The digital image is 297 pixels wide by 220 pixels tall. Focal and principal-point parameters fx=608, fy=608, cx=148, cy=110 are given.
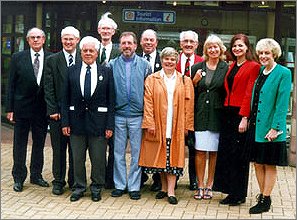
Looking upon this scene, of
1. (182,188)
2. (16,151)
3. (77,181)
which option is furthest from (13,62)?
(182,188)

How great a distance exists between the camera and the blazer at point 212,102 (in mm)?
6942

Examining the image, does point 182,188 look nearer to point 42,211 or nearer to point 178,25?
point 42,211

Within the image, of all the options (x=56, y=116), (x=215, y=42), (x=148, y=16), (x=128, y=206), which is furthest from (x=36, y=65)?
(x=148, y=16)

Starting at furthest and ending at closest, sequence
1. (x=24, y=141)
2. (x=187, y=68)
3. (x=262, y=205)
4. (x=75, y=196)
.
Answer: (x=24, y=141), (x=187, y=68), (x=75, y=196), (x=262, y=205)

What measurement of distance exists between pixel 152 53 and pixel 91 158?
1514 mm

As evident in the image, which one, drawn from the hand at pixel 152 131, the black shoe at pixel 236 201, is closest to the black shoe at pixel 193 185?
the black shoe at pixel 236 201

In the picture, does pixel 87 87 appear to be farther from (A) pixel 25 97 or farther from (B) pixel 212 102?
(B) pixel 212 102

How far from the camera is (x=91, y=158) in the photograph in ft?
23.3

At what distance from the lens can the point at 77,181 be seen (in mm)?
7137

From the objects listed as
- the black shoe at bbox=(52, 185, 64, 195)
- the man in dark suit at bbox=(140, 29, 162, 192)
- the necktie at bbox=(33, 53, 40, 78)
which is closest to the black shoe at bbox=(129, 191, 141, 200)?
the man in dark suit at bbox=(140, 29, 162, 192)

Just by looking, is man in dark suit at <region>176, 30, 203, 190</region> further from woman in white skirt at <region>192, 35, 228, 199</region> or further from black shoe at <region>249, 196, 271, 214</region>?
black shoe at <region>249, 196, 271, 214</region>

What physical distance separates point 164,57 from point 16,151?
227cm

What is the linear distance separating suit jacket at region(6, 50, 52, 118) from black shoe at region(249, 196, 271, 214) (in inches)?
114

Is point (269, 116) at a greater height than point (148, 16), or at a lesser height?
lesser
